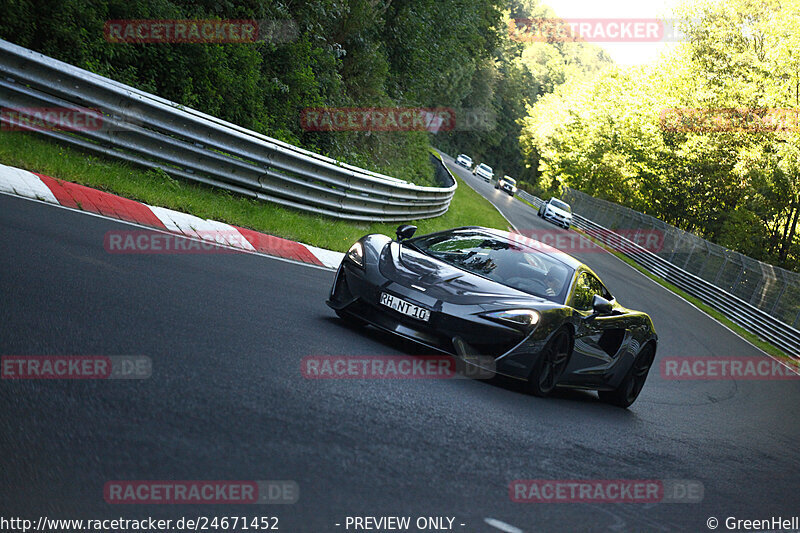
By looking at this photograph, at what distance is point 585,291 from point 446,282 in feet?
5.40

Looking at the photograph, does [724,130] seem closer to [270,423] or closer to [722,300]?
[722,300]

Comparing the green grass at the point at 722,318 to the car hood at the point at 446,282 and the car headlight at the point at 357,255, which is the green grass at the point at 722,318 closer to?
the car hood at the point at 446,282

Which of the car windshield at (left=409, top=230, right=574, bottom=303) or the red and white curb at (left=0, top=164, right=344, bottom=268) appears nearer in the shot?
the car windshield at (left=409, top=230, right=574, bottom=303)

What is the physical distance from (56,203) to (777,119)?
38.0 m

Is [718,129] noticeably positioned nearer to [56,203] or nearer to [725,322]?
[725,322]

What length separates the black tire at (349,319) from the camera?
7561mm

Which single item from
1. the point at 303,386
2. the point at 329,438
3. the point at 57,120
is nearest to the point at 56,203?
the point at 57,120

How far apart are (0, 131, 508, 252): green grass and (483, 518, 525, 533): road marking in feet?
24.8

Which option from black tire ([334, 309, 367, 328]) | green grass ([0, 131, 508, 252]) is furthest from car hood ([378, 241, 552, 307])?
green grass ([0, 131, 508, 252])

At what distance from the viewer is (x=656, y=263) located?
3803 cm

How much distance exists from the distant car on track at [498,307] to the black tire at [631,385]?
0.05ft

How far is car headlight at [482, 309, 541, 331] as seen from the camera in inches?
269

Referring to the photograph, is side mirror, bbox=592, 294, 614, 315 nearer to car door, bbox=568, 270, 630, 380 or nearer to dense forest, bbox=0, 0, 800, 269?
car door, bbox=568, 270, 630, 380

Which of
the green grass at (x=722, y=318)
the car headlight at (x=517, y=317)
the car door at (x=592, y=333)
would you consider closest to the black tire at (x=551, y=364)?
the car door at (x=592, y=333)
